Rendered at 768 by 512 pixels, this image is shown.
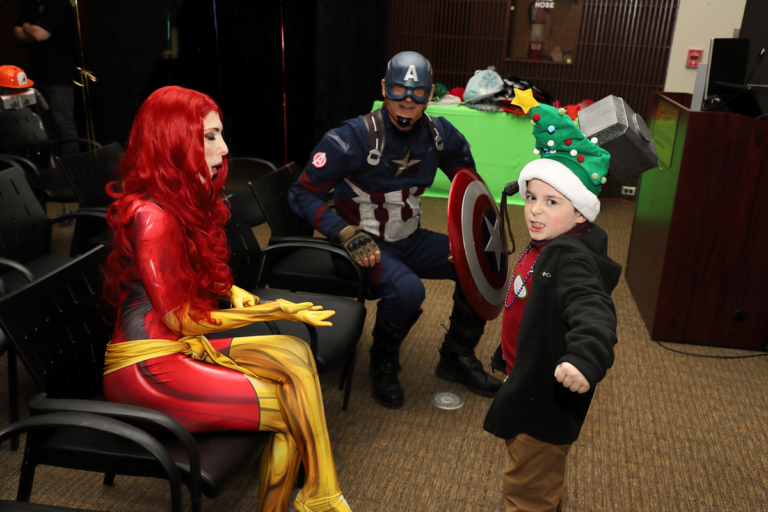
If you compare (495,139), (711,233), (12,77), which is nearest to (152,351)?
(711,233)

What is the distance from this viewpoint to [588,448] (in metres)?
2.25

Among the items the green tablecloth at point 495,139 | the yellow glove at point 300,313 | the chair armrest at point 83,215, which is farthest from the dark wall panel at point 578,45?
the yellow glove at point 300,313

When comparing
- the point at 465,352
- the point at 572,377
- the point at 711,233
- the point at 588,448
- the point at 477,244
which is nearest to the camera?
the point at 572,377

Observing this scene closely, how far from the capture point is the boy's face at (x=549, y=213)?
150 centimetres

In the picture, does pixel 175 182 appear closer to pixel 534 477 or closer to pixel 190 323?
pixel 190 323

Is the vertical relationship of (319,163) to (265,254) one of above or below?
above

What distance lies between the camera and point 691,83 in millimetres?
6004

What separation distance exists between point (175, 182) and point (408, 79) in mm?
1107

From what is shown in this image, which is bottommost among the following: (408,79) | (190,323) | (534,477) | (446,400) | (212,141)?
(446,400)

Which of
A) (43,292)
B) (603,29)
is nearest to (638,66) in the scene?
(603,29)

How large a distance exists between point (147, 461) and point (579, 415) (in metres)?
1.01

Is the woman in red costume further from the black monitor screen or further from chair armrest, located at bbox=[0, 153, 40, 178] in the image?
the black monitor screen

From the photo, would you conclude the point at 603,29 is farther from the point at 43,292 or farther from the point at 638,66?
the point at 43,292

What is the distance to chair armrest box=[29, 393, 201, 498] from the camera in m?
1.32
